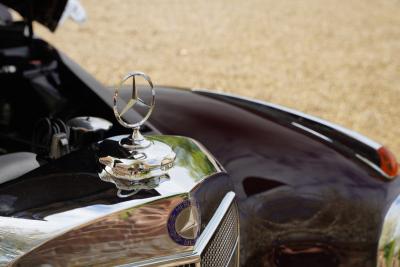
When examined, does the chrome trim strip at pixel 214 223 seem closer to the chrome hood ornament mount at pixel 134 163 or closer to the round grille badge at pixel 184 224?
the round grille badge at pixel 184 224

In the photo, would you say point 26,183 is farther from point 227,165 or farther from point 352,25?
point 352,25

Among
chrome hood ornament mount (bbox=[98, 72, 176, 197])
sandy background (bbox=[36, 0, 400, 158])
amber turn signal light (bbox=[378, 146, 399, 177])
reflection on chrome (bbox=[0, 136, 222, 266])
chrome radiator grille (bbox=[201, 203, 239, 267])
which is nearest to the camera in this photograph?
reflection on chrome (bbox=[0, 136, 222, 266])

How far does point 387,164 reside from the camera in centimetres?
216

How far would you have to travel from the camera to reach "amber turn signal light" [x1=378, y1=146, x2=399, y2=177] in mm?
2131

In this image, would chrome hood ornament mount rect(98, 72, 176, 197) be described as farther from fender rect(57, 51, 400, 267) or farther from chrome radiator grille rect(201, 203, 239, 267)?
fender rect(57, 51, 400, 267)

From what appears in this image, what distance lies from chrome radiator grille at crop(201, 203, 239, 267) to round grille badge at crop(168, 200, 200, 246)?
0.06 meters

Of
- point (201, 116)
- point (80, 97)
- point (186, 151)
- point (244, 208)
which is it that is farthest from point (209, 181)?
point (80, 97)

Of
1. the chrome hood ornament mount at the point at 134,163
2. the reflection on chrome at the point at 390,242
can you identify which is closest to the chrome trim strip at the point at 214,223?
the chrome hood ornament mount at the point at 134,163

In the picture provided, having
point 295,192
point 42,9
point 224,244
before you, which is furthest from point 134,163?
point 42,9

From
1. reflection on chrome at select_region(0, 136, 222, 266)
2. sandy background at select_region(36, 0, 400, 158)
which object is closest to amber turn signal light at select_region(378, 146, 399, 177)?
reflection on chrome at select_region(0, 136, 222, 266)

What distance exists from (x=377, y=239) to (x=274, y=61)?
214 inches

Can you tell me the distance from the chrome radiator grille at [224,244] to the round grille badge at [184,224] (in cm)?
6

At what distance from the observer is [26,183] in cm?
140

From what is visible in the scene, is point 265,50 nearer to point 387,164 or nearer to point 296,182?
point 387,164
